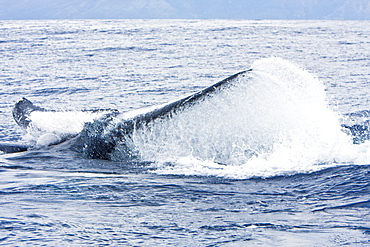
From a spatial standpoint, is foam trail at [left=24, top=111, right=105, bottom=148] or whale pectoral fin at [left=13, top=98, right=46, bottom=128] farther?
whale pectoral fin at [left=13, top=98, right=46, bottom=128]

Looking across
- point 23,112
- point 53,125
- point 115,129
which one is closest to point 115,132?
point 115,129

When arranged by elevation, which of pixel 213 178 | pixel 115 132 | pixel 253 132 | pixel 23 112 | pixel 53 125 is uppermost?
pixel 23 112

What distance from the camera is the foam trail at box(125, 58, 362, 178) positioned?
6246 millimetres

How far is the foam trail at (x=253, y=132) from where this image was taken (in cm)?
625

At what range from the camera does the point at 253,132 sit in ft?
21.6

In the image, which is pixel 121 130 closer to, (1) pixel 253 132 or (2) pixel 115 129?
(2) pixel 115 129

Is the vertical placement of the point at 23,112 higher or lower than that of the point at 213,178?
higher

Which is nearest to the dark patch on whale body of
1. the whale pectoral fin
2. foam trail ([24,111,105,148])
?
foam trail ([24,111,105,148])

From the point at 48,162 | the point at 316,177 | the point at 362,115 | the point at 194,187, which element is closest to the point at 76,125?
the point at 48,162

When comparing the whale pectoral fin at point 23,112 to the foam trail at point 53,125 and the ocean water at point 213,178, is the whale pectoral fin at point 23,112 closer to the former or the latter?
the foam trail at point 53,125

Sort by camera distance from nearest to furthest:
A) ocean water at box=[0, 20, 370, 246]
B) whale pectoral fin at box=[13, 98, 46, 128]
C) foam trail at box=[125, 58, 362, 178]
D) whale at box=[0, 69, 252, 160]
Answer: ocean water at box=[0, 20, 370, 246] < whale at box=[0, 69, 252, 160] < foam trail at box=[125, 58, 362, 178] < whale pectoral fin at box=[13, 98, 46, 128]

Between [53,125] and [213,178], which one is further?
[53,125]

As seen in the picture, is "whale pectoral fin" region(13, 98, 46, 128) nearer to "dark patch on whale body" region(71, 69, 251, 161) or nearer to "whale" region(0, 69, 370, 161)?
"whale" region(0, 69, 370, 161)

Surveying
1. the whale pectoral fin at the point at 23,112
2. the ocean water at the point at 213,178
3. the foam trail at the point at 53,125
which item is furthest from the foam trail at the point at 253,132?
the whale pectoral fin at the point at 23,112
